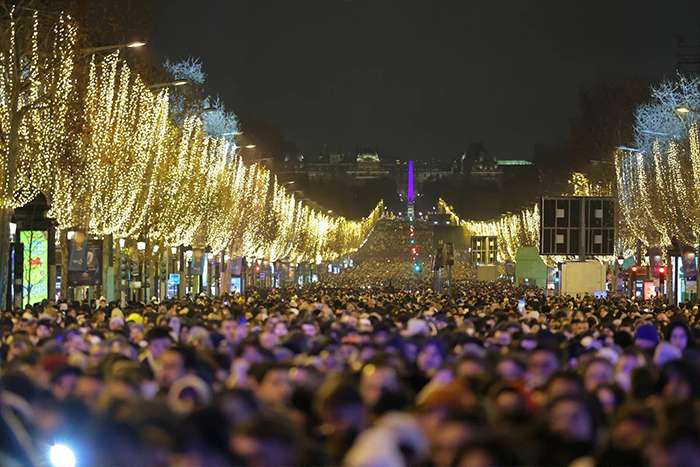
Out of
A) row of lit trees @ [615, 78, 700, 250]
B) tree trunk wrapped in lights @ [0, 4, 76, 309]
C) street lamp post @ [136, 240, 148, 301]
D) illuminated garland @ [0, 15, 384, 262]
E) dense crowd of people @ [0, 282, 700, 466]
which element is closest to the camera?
dense crowd of people @ [0, 282, 700, 466]

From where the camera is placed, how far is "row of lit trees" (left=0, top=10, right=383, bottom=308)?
42.8 metres

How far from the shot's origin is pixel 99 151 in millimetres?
52062

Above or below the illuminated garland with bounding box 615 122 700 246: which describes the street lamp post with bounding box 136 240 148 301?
below

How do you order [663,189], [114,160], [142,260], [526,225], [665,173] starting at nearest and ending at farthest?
[114,160], [142,260], [663,189], [665,173], [526,225]

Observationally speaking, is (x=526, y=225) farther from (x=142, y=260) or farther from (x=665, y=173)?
(x=142, y=260)

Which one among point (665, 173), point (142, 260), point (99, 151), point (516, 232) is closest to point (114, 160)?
point (99, 151)

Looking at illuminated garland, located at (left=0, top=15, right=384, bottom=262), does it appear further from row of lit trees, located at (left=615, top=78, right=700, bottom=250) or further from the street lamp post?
row of lit trees, located at (left=615, top=78, right=700, bottom=250)

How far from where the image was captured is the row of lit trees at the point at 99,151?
42.8 metres

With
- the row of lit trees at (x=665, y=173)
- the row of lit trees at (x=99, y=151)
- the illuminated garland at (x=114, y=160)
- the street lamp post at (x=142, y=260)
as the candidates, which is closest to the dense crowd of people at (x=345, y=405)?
the row of lit trees at (x=99, y=151)

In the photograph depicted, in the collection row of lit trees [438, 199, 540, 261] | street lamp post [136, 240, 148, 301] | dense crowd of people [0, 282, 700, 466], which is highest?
row of lit trees [438, 199, 540, 261]

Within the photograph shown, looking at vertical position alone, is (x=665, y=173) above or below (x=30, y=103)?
above

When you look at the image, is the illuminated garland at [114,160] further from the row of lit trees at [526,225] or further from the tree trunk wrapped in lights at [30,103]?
the row of lit trees at [526,225]

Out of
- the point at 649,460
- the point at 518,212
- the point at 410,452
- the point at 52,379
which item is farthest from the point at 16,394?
the point at 518,212

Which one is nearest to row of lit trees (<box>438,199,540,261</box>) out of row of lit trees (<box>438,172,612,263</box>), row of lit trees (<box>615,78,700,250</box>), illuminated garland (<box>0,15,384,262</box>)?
row of lit trees (<box>438,172,612,263</box>)
